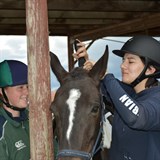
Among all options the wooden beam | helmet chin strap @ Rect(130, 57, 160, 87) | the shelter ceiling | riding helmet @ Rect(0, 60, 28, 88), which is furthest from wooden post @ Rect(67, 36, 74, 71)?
helmet chin strap @ Rect(130, 57, 160, 87)

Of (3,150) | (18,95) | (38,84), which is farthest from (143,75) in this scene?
(3,150)

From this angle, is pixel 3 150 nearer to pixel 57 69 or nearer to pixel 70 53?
pixel 57 69

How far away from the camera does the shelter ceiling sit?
8.28 m

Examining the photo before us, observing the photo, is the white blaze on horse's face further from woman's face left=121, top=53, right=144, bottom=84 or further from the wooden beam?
the wooden beam

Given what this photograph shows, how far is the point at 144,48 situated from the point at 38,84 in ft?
3.44

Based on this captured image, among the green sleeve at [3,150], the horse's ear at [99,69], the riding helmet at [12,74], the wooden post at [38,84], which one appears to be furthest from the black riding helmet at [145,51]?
the green sleeve at [3,150]

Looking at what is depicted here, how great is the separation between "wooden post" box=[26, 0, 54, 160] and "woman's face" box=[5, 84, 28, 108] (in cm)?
60

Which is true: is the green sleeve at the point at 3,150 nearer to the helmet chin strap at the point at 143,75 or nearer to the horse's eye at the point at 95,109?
the horse's eye at the point at 95,109

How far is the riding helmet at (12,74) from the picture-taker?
383 centimetres

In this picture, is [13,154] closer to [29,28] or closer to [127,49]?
[29,28]

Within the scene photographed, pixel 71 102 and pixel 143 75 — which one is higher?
pixel 143 75

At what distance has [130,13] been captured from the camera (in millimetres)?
9516

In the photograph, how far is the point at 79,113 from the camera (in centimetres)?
319

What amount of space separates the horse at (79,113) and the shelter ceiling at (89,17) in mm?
4709
